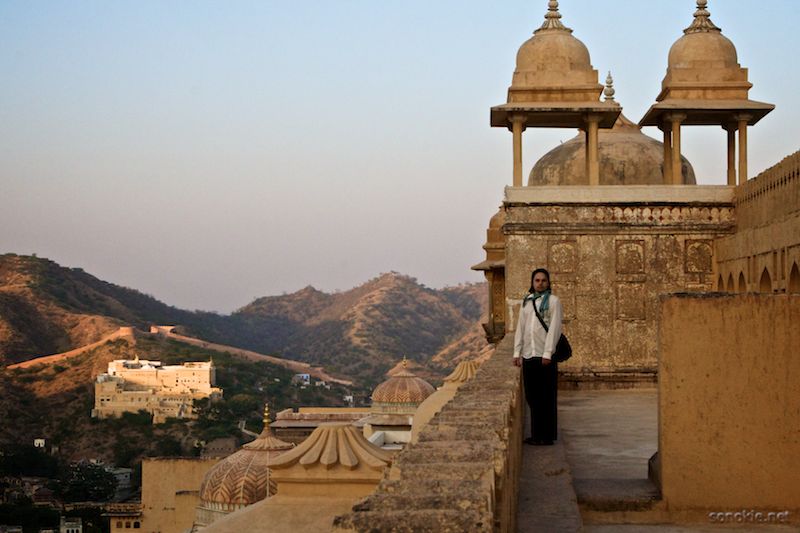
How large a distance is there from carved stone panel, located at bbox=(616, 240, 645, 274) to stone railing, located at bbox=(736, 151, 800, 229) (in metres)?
1.04

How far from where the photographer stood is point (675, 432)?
5305mm

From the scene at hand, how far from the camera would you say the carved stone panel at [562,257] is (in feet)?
44.9

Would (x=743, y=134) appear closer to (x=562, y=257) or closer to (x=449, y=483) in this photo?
(x=562, y=257)

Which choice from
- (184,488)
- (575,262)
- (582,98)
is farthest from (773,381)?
(184,488)

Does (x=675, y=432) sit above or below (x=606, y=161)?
below

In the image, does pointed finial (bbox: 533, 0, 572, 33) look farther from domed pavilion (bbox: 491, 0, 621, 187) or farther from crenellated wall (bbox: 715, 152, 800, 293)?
crenellated wall (bbox: 715, 152, 800, 293)

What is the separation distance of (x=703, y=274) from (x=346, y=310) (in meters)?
122

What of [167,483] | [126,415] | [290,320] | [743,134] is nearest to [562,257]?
[743,134]

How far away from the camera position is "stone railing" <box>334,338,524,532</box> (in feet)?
8.67

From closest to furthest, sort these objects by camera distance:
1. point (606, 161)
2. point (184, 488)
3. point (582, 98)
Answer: point (582, 98) < point (606, 161) < point (184, 488)

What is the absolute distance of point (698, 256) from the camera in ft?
45.2

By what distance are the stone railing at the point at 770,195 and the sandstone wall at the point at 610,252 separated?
0.37 metres

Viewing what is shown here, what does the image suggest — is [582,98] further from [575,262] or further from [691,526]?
[691,526]

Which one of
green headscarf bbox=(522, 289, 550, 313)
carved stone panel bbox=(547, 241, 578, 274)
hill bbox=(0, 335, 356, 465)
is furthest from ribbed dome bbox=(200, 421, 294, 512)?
hill bbox=(0, 335, 356, 465)
